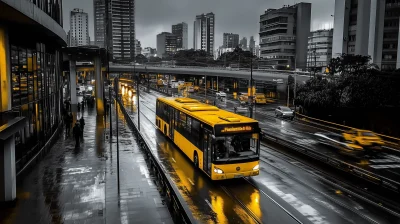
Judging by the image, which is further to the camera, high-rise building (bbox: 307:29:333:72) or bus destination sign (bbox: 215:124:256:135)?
high-rise building (bbox: 307:29:333:72)

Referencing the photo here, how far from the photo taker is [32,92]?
2102cm

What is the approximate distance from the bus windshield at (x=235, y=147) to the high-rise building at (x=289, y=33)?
4702 inches

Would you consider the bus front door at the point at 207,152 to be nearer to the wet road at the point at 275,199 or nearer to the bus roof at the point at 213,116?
the bus roof at the point at 213,116

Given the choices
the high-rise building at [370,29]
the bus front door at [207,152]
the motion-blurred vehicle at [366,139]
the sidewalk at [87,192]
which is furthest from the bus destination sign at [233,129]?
the high-rise building at [370,29]

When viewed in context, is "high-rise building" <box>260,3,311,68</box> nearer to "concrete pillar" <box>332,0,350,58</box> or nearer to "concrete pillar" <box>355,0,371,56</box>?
"concrete pillar" <box>332,0,350,58</box>

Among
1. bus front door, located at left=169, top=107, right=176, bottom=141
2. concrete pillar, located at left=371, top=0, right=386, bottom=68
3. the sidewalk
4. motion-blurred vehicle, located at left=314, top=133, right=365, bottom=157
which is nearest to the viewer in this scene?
the sidewalk

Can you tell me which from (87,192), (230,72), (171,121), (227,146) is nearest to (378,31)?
(230,72)

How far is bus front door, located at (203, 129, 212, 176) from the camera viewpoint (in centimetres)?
1678

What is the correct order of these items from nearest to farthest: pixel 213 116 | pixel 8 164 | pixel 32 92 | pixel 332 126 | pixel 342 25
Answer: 1. pixel 8 164
2. pixel 213 116
3. pixel 32 92
4. pixel 332 126
5. pixel 342 25

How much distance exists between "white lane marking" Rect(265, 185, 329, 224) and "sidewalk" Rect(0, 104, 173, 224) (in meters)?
4.93

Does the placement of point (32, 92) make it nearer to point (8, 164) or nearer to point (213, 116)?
point (8, 164)

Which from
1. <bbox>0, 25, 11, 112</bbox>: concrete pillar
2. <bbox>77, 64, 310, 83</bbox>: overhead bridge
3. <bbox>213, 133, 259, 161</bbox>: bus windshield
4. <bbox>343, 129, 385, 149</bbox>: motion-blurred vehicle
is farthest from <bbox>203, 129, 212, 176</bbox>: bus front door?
<bbox>77, 64, 310, 83</bbox>: overhead bridge

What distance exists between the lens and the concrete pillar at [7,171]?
42.2ft

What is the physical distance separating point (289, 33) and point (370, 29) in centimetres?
4779
